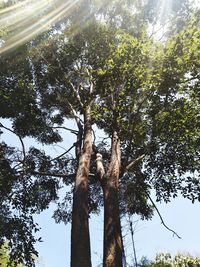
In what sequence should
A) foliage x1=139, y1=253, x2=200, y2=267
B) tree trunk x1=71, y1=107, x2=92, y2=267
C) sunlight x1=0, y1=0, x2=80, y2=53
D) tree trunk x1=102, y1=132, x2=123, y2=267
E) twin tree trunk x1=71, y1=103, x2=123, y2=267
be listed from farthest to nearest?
foliage x1=139, y1=253, x2=200, y2=267
sunlight x1=0, y1=0, x2=80, y2=53
tree trunk x1=102, y1=132, x2=123, y2=267
twin tree trunk x1=71, y1=103, x2=123, y2=267
tree trunk x1=71, y1=107, x2=92, y2=267

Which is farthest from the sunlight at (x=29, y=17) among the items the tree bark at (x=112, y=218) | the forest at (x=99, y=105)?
the tree bark at (x=112, y=218)

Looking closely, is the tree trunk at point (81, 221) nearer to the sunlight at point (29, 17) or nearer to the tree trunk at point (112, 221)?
the tree trunk at point (112, 221)

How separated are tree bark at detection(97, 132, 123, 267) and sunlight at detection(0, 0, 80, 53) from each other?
24.0ft

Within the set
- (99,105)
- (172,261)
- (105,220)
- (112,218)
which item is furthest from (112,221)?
(172,261)

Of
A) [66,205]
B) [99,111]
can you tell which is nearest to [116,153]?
[99,111]

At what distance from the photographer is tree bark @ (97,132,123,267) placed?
7559 millimetres

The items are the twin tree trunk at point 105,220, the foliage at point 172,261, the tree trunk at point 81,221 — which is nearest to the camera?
the tree trunk at point 81,221

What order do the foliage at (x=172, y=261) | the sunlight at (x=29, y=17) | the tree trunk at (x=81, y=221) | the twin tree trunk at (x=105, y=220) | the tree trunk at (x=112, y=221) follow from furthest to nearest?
1. the foliage at (x=172, y=261)
2. the sunlight at (x=29, y=17)
3. the tree trunk at (x=112, y=221)
4. the twin tree trunk at (x=105, y=220)
5. the tree trunk at (x=81, y=221)

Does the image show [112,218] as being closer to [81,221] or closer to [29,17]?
[81,221]

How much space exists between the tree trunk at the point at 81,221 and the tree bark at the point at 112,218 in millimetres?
496

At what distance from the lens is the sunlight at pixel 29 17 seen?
14320mm

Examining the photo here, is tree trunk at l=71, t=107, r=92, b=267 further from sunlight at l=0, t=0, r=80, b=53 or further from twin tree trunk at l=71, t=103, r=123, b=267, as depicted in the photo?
sunlight at l=0, t=0, r=80, b=53

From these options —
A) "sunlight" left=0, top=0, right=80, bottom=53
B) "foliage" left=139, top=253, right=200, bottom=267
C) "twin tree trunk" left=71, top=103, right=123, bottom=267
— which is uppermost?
"sunlight" left=0, top=0, right=80, bottom=53

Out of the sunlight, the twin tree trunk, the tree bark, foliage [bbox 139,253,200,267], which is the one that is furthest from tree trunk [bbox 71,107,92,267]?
foliage [bbox 139,253,200,267]
